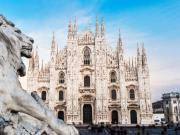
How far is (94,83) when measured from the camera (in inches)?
1452

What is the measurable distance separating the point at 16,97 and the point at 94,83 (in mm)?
33788

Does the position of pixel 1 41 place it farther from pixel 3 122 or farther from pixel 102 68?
pixel 102 68

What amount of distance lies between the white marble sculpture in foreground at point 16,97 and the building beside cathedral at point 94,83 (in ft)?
106

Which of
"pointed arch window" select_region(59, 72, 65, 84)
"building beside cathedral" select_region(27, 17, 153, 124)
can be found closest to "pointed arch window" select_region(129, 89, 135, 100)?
"building beside cathedral" select_region(27, 17, 153, 124)

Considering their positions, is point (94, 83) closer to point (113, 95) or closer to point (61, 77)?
point (113, 95)

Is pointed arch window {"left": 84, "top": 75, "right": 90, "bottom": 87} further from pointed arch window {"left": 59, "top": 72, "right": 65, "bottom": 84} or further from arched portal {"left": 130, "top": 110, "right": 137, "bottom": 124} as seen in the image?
arched portal {"left": 130, "top": 110, "right": 137, "bottom": 124}

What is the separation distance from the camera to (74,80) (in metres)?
36.6

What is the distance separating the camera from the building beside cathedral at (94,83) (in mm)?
35750

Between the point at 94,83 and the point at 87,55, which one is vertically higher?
the point at 87,55

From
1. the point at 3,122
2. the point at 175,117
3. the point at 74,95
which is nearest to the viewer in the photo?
the point at 3,122

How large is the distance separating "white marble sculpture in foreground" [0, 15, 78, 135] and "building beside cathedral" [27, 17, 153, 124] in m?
32.2

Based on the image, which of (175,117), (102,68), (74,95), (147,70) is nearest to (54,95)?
(74,95)

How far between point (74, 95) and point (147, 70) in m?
9.03

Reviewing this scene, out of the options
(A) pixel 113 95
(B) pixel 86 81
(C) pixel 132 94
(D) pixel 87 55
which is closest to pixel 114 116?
(A) pixel 113 95
